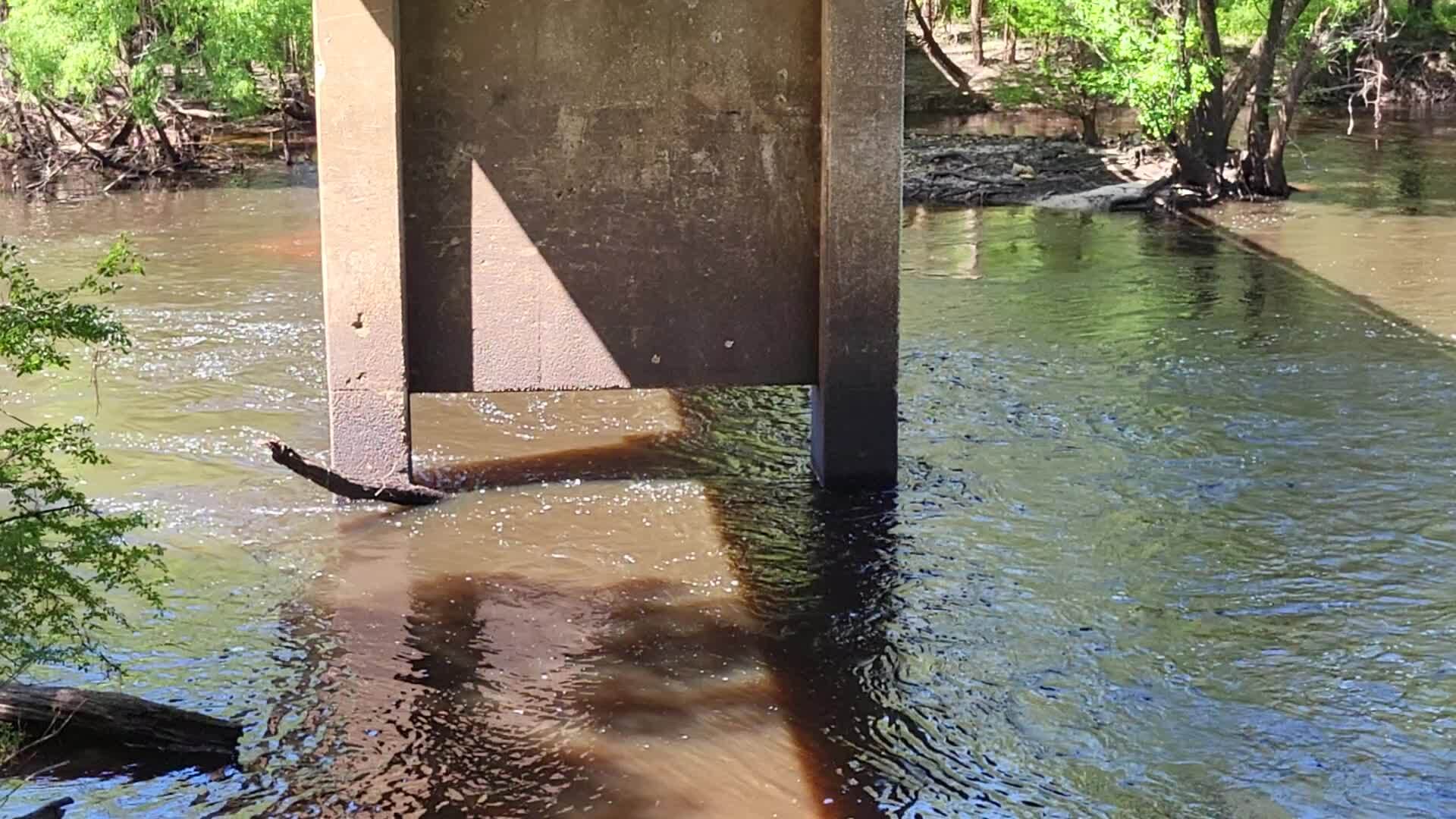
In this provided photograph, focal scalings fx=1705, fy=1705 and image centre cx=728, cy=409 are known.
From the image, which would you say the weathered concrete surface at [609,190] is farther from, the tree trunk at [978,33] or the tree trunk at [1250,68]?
the tree trunk at [978,33]

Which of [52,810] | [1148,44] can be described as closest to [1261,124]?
[1148,44]

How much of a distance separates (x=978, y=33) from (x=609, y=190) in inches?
1502

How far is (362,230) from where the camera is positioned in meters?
10.9

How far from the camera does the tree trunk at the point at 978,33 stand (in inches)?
1841

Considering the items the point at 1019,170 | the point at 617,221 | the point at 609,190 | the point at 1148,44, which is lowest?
the point at 617,221

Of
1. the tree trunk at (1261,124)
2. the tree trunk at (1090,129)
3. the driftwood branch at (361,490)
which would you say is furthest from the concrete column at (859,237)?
the tree trunk at (1090,129)

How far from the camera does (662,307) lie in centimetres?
1140

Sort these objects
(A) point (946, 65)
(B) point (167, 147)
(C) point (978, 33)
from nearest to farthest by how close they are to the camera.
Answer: (B) point (167, 147)
(A) point (946, 65)
(C) point (978, 33)

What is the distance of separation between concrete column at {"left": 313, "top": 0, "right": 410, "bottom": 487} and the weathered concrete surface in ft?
1.09

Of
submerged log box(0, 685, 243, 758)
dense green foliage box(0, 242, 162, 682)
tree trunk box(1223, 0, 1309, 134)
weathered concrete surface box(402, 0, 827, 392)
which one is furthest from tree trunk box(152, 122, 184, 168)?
dense green foliage box(0, 242, 162, 682)

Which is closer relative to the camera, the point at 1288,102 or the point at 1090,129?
the point at 1288,102

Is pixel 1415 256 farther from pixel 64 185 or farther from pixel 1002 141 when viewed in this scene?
pixel 64 185

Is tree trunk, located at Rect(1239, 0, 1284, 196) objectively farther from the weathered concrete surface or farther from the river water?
the weathered concrete surface

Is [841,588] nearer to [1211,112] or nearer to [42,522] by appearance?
[42,522]
